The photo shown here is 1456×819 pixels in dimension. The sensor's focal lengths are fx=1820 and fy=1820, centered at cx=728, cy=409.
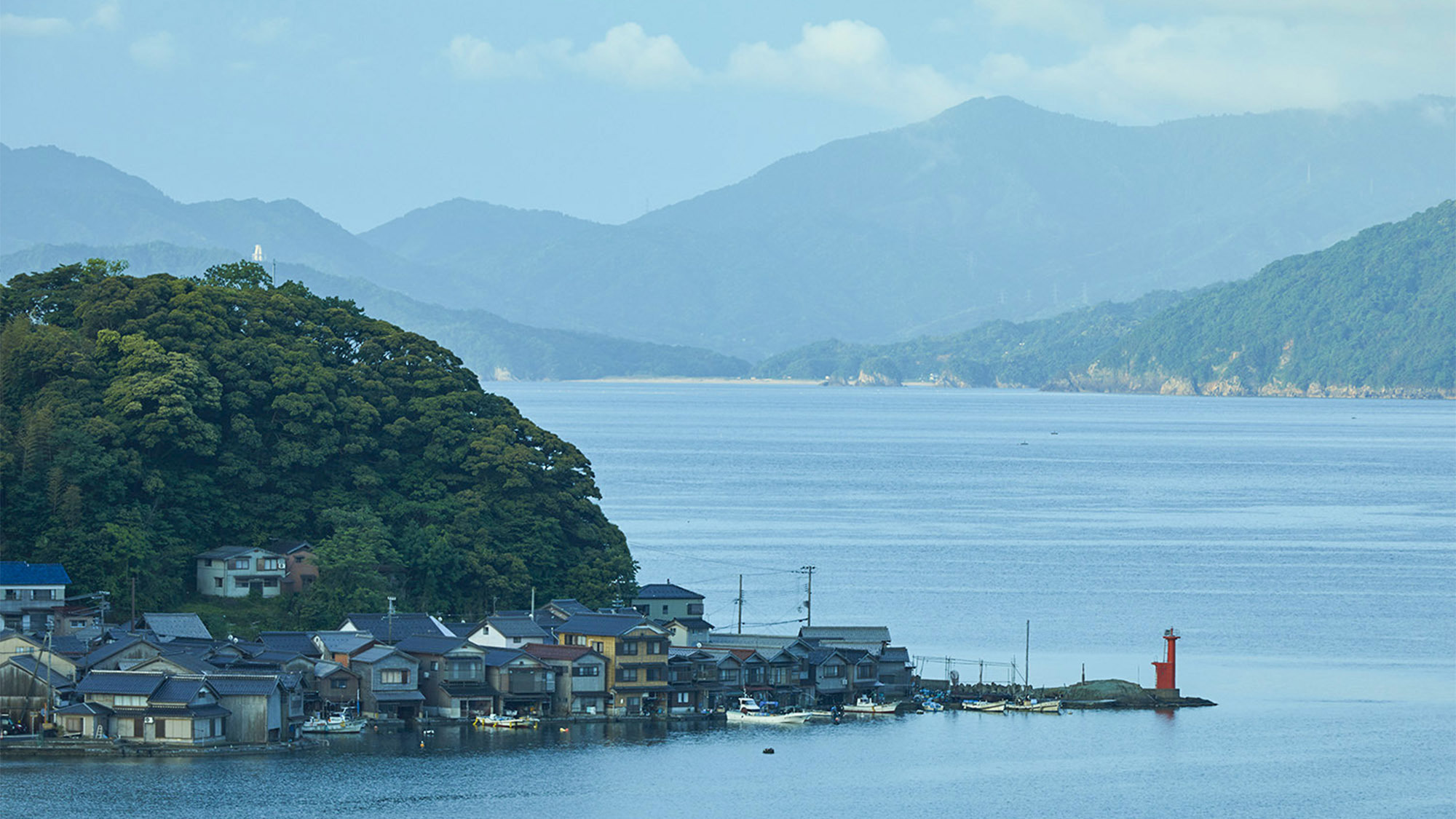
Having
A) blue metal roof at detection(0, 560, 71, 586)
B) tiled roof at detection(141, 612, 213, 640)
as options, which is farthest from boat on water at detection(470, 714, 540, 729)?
blue metal roof at detection(0, 560, 71, 586)

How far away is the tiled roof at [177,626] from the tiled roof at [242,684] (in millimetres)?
3640

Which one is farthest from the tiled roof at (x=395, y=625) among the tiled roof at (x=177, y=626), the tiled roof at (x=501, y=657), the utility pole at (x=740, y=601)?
the utility pole at (x=740, y=601)

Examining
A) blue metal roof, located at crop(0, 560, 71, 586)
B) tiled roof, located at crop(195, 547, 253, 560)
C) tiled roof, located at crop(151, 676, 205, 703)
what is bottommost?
tiled roof, located at crop(151, 676, 205, 703)

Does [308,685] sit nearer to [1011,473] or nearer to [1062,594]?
[1062,594]

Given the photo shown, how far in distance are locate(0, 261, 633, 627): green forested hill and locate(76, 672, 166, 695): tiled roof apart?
6.33 meters

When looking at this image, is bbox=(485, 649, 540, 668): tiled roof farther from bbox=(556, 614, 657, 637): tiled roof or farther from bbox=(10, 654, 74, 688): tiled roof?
bbox=(10, 654, 74, 688): tiled roof

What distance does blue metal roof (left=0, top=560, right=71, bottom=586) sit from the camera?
119 feet

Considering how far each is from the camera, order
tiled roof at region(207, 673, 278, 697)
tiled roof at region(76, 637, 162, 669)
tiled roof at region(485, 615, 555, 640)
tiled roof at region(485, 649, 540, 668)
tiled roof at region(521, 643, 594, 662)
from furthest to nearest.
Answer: tiled roof at region(485, 615, 555, 640) < tiled roof at region(521, 643, 594, 662) < tiled roof at region(485, 649, 540, 668) < tiled roof at region(76, 637, 162, 669) < tiled roof at region(207, 673, 278, 697)

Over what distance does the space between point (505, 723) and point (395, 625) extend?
136 inches

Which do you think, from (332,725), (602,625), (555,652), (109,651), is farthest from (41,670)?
(602,625)

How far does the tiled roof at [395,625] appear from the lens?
36.2 metres

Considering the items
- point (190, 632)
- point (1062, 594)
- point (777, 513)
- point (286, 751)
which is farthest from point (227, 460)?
point (777, 513)

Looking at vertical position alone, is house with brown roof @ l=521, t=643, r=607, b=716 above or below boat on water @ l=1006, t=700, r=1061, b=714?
above

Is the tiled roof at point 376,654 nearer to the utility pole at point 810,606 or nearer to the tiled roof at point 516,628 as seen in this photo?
the tiled roof at point 516,628
